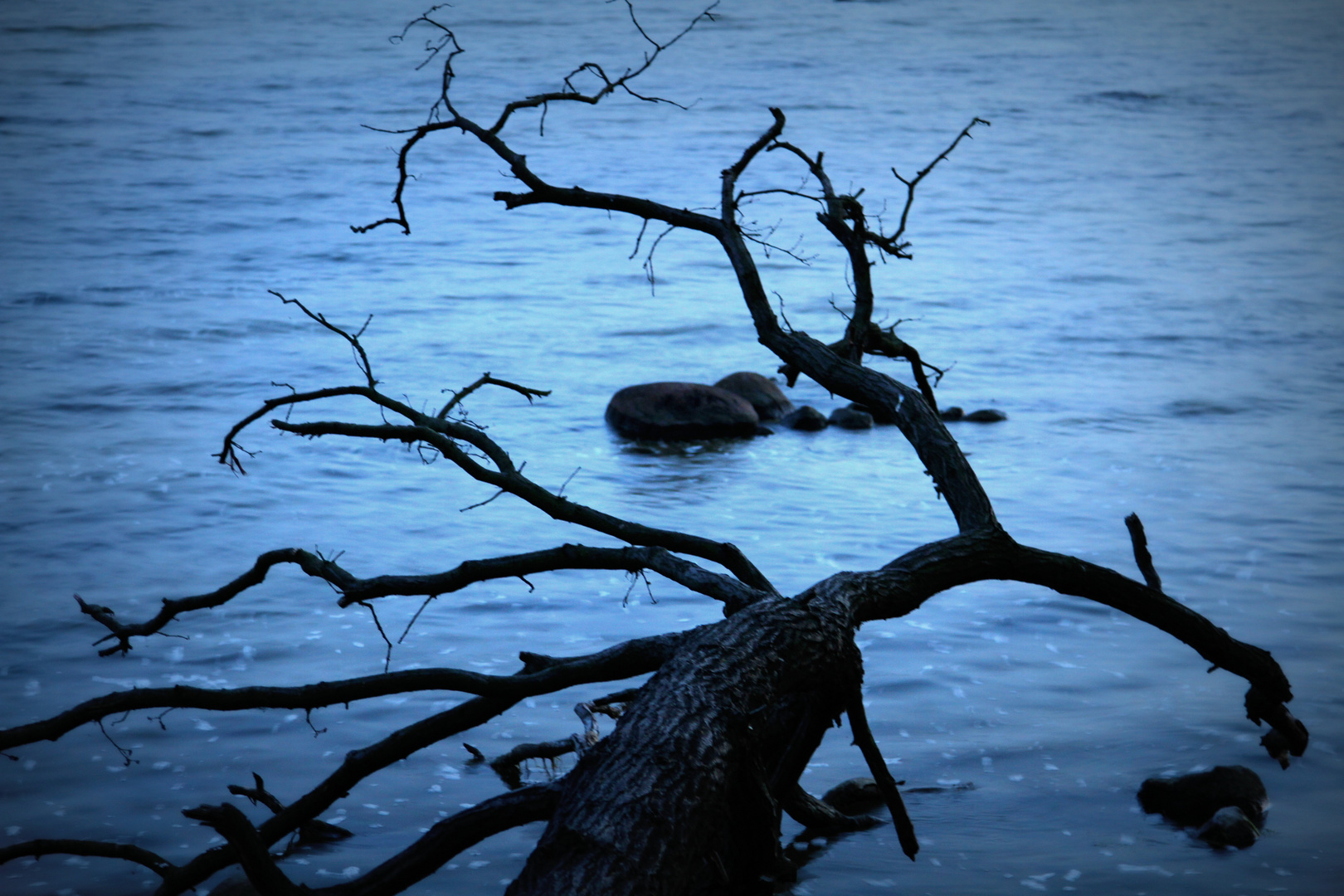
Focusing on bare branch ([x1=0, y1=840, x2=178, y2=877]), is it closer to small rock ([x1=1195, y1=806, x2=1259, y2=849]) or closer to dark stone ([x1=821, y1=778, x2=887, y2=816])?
dark stone ([x1=821, y1=778, x2=887, y2=816])

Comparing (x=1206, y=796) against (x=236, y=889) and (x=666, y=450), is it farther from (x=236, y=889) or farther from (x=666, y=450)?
(x=666, y=450)

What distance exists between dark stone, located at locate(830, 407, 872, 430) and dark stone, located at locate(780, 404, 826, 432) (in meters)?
0.12

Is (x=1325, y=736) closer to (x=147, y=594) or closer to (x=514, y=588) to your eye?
(x=514, y=588)

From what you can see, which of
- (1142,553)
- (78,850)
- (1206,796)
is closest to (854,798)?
(1206,796)

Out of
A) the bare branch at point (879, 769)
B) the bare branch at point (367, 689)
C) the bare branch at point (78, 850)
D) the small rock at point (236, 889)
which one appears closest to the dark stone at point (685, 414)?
the small rock at point (236, 889)

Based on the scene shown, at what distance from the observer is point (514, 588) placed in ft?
23.7

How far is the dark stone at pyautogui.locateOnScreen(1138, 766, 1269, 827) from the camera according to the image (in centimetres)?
470

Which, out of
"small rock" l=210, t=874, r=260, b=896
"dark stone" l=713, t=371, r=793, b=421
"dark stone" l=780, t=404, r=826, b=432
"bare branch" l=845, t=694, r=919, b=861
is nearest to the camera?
"bare branch" l=845, t=694, r=919, b=861

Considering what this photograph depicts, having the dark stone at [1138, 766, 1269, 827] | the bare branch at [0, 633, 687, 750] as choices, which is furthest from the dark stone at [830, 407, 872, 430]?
the bare branch at [0, 633, 687, 750]

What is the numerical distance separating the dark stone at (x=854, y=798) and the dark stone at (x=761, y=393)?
19.9 feet

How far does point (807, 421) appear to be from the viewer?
10.5 metres

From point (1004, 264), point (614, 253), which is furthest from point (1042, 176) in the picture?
point (614, 253)

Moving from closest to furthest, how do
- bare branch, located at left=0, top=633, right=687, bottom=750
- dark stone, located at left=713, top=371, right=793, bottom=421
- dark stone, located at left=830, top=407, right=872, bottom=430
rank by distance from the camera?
bare branch, located at left=0, top=633, right=687, bottom=750 → dark stone, located at left=830, top=407, right=872, bottom=430 → dark stone, located at left=713, top=371, right=793, bottom=421

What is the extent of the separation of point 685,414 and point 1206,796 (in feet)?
19.6
